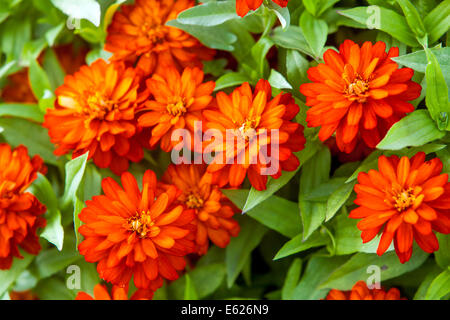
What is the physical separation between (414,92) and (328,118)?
114 mm

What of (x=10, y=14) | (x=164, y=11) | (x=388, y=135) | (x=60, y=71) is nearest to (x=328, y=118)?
(x=388, y=135)

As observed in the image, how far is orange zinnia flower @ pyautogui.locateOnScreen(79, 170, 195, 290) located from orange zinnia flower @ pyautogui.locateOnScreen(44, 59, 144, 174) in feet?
0.24

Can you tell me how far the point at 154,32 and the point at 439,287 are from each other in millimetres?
547

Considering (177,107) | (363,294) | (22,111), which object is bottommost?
(363,294)

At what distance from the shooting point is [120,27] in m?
0.83

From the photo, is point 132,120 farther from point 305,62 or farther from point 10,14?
point 10,14

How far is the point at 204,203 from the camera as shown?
755 mm

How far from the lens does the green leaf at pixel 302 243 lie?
29.5 inches

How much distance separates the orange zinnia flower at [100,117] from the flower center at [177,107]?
0.17 ft

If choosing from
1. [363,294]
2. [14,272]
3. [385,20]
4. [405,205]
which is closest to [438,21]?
[385,20]

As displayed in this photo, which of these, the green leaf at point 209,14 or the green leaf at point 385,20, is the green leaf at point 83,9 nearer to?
the green leaf at point 209,14

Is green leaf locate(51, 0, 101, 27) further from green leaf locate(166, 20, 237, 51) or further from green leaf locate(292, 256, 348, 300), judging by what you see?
green leaf locate(292, 256, 348, 300)

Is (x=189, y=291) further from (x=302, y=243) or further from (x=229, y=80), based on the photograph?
(x=229, y=80)

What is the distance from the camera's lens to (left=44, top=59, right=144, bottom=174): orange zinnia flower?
2.41 feet
